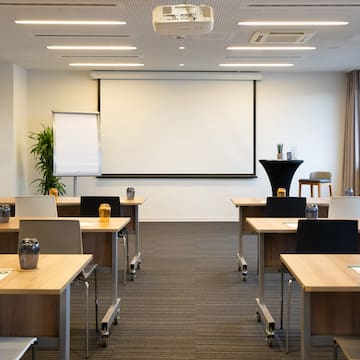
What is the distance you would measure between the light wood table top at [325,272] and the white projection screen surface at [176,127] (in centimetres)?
693

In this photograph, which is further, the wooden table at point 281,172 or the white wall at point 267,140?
the white wall at point 267,140

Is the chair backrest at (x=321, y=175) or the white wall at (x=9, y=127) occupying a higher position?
the white wall at (x=9, y=127)

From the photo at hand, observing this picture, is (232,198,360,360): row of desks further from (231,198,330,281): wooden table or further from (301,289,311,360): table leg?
(231,198,330,281): wooden table

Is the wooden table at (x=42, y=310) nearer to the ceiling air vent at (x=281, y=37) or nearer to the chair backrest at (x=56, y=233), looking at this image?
the chair backrest at (x=56, y=233)

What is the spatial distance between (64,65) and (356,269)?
764 cm

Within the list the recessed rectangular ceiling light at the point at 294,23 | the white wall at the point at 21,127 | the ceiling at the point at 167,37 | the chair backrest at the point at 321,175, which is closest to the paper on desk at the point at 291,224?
the ceiling at the point at 167,37

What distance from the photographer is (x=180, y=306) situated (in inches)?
170

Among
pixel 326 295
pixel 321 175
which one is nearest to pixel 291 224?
pixel 326 295

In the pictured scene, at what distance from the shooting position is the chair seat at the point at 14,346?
198 centimetres

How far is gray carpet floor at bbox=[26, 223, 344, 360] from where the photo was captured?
333 centimetres

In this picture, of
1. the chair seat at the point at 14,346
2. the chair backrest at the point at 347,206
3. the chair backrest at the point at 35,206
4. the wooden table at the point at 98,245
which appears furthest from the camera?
the chair backrest at the point at 35,206

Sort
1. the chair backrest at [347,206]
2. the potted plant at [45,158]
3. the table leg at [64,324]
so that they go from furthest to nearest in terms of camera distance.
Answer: the potted plant at [45,158] < the chair backrest at [347,206] < the table leg at [64,324]

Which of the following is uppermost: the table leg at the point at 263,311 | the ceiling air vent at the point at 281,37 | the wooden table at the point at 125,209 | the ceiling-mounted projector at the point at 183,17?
the ceiling air vent at the point at 281,37

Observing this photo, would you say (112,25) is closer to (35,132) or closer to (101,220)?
(101,220)
